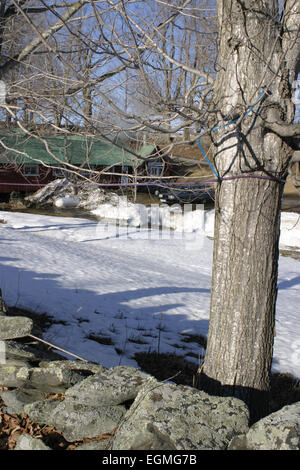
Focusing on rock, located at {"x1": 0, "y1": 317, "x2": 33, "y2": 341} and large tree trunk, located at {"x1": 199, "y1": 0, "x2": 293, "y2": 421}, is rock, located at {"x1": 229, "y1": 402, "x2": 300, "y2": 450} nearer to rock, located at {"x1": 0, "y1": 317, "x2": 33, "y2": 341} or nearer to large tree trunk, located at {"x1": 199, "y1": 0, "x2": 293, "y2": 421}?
large tree trunk, located at {"x1": 199, "y1": 0, "x2": 293, "y2": 421}

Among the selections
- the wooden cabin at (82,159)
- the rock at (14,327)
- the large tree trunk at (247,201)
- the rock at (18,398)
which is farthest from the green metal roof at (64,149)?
the rock at (18,398)

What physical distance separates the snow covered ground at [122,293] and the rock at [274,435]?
285 cm

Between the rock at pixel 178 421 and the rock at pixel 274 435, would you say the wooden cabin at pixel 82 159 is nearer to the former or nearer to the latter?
the rock at pixel 178 421

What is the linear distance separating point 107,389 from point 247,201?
176cm

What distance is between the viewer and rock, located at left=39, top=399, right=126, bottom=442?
2.51m

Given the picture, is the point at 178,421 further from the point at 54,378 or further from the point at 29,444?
the point at 54,378

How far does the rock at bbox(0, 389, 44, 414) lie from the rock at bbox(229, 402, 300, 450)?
58.5 inches

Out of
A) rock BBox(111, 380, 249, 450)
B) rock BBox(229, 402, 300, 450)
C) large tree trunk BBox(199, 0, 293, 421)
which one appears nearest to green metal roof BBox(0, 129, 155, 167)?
large tree trunk BBox(199, 0, 293, 421)

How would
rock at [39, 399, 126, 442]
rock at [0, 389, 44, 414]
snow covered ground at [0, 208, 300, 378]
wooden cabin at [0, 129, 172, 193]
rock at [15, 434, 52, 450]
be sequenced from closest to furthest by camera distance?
rock at [15, 434, 52, 450]
rock at [39, 399, 126, 442]
rock at [0, 389, 44, 414]
wooden cabin at [0, 129, 172, 193]
snow covered ground at [0, 208, 300, 378]

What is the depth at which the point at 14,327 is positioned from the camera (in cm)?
373

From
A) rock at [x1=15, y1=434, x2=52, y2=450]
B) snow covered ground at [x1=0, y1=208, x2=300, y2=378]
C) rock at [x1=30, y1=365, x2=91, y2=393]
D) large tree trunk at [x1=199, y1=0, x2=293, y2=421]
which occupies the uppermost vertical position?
large tree trunk at [x1=199, y1=0, x2=293, y2=421]

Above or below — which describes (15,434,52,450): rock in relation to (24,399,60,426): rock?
above

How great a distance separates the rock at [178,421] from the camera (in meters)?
2.14

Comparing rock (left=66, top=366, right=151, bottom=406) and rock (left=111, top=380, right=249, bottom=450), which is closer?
rock (left=111, top=380, right=249, bottom=450)
